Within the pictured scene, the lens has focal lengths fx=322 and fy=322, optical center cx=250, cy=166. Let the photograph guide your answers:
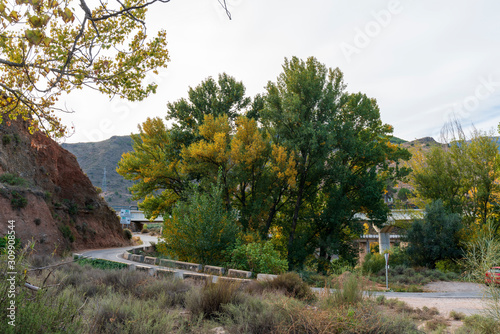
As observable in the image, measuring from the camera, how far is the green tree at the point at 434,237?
2020cm

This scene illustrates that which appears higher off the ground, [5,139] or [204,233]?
[5,139]

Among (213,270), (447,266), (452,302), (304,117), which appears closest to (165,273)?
(213,270)

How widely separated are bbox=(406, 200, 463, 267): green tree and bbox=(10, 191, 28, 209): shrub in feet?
80.7

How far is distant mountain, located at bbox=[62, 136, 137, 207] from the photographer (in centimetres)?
10038

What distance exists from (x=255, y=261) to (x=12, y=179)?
16848mm

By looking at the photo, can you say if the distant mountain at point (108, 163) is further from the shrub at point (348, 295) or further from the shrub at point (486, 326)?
the shrub at point (486, 326)

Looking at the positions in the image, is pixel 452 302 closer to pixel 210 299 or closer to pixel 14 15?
pixel 210 299

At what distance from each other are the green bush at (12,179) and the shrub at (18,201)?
110 centimetres

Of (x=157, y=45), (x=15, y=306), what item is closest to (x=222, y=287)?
(x=15, y=306)

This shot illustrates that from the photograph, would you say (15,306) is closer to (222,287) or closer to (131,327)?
(131,327)

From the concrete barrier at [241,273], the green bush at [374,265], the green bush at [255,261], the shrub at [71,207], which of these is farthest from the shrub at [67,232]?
the green bush at [374,265]

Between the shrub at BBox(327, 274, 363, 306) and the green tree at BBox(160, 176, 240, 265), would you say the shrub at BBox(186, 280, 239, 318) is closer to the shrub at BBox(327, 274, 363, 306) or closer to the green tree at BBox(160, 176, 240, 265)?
the shrub at BBox(327, 274, 363, 306)

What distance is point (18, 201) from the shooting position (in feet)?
62.9

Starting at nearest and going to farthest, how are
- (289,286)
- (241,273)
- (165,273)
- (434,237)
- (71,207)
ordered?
(289,286)
(165,273)
(241,273)
(434,237)
(71,207)
